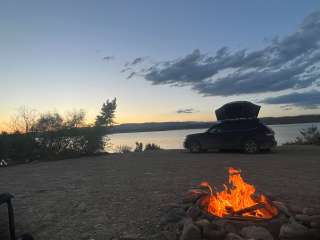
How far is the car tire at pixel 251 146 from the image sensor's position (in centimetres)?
1791

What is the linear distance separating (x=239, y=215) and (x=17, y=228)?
3.77m

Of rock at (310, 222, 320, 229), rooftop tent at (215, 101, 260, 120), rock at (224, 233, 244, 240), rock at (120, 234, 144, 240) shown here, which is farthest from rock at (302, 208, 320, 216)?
rooftop tent at (215, 101, 260, 120)

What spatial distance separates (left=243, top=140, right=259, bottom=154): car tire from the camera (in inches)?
705

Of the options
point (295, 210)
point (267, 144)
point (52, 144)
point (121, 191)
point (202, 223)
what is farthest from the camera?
point (52, 144)

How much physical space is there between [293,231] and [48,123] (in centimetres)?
1798

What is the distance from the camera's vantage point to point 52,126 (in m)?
21.6

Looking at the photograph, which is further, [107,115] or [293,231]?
[107,115]

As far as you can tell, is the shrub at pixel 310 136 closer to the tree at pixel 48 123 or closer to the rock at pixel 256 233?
the tree at pixel 48 123

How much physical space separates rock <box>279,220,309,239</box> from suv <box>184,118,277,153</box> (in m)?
12.4

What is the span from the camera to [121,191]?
30.6ft

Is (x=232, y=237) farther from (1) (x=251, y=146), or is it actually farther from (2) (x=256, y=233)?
(1) (x=251, y=146)

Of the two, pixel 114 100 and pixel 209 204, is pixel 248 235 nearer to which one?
pixel 209 204

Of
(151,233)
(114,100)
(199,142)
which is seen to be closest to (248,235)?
(151,233)

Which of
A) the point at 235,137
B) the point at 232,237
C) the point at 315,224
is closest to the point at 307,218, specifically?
the point at 315,224
